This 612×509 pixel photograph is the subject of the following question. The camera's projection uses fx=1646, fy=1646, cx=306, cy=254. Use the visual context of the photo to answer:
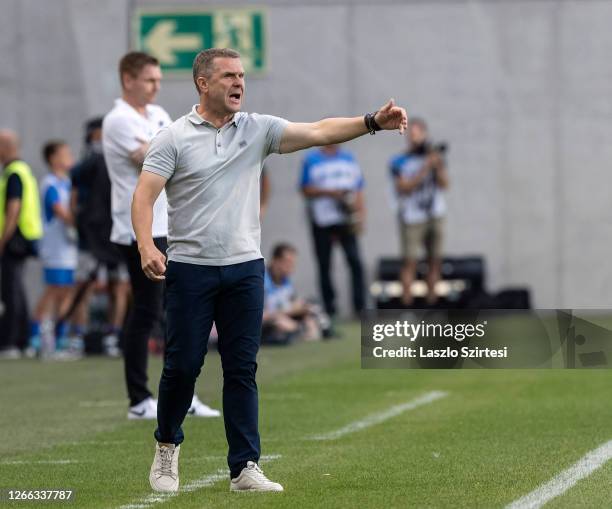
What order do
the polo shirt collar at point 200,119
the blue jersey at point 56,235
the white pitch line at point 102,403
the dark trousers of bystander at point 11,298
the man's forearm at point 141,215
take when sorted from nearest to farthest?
the man's forearm at point 141,215
the polo shirt collar at point 200,119
the white pitch line at point 102,403
the dark trousers of bystander at point 11,298
the blue jersey at point 56,235

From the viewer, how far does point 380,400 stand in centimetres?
1091

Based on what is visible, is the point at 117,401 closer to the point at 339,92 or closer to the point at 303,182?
the point at 303,182

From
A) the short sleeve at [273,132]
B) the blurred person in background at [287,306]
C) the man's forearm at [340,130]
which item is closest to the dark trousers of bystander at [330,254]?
the blurred person in background at [287,306]

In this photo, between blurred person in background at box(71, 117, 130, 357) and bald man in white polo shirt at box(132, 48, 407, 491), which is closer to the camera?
bald man in white polo shirt at box(132, 48, 407, 491)

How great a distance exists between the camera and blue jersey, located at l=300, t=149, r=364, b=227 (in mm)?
18219

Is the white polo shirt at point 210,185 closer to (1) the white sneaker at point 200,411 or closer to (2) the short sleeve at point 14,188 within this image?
(1) the white sneaker at point 200,411

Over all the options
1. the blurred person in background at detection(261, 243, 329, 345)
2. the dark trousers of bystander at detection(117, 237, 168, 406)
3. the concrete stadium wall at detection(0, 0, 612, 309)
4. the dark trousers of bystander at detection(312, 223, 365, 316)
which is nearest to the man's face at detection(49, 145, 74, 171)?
the blurred person in background at detection(261, 243, 329, 345)

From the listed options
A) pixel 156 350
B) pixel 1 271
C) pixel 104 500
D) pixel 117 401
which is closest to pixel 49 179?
pixel 1 271

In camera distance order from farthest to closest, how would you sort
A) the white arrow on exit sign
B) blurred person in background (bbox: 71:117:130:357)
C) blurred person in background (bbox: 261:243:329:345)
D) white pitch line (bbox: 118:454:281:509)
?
1. the white arrow on exit sign
2. blurred person in background (bbox: 261:243:329:345)
3. blurred person in background (bbox: 71:117:130:357)
4. white pitch line (bbox: 118:454:281:509)

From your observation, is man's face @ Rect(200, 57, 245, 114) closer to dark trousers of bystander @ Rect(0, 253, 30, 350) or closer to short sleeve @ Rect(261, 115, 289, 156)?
short sleeve @ Rect(261, 115, 289, 156)

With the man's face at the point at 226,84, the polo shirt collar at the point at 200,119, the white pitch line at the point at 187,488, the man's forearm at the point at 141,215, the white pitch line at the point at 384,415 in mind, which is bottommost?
the white pitch line at the point at 384,415

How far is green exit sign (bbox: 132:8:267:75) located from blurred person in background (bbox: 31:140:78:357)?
558 cm

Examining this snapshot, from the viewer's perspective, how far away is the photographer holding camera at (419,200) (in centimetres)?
1884

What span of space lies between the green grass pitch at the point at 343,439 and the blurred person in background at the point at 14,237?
2407 millimetres
